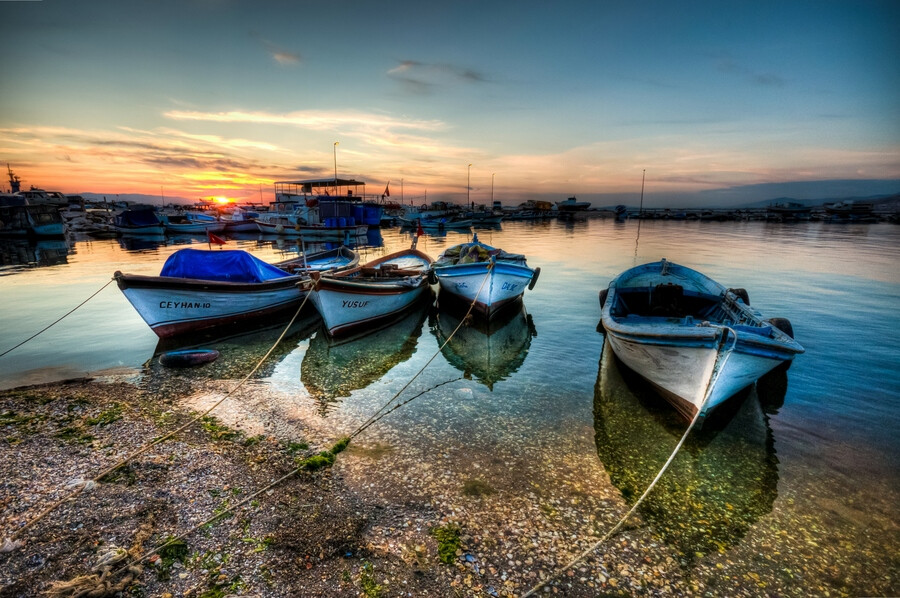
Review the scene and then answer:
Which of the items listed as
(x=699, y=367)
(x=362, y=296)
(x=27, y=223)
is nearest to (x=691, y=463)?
(x=699, y=367)

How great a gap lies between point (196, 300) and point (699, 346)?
45.8 feet

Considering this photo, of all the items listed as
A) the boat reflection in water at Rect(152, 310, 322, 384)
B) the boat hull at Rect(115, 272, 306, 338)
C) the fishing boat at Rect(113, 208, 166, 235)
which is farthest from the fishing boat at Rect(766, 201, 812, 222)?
the fishing boat at Rect(113, 208, 166, 235)

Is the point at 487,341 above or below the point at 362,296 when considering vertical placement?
below

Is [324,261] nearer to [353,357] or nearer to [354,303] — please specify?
[354,303]

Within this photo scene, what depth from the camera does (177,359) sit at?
34.4ft

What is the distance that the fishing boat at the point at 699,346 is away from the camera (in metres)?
6.60

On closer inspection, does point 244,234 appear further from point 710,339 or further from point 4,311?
point 710,339

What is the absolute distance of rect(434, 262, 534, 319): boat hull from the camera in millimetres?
14545

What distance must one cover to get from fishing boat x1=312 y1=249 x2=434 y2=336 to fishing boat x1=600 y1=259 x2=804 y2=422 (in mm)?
7578

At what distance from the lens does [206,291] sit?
12453 mm

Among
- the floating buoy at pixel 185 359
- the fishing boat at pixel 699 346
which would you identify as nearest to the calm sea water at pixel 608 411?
the floating buoy at pixel 185 359

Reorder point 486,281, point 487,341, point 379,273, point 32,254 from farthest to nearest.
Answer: point 32,254
point 379,273
point 486,281
point 487,341

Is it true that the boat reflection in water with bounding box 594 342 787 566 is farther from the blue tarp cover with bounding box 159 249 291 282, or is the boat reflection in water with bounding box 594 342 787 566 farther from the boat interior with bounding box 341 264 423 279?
the blue tarp cover with bounding box 159 249 291 282

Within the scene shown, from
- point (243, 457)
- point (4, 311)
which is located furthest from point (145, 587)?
point (4, 311)
